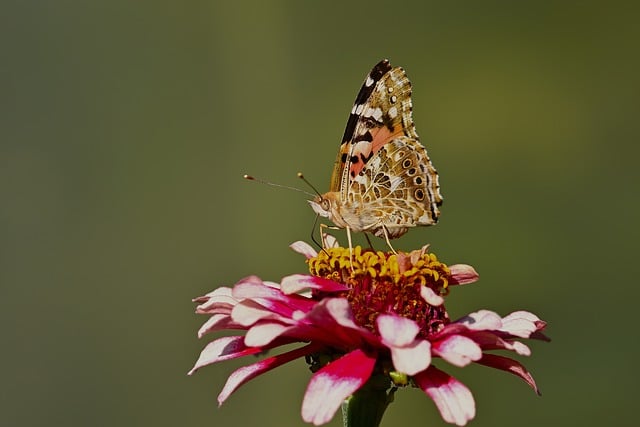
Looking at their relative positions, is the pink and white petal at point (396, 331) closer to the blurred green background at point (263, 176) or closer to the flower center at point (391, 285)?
the flower center at point (391, 285)

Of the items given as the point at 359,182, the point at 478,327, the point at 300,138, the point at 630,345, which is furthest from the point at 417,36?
the point at 478,327

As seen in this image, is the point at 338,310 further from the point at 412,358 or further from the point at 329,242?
the point at 329,242

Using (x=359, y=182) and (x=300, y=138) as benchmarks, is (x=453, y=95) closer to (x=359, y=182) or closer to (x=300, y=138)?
(x=300, y=138)

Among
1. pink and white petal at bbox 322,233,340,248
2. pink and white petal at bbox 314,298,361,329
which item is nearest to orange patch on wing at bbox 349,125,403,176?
pink and white petal at bbox 322,233,340,248

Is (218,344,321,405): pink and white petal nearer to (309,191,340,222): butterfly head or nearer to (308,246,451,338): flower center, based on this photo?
(308,246,451,338): flower center

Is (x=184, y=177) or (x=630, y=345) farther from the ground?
(x=184, y=177)
